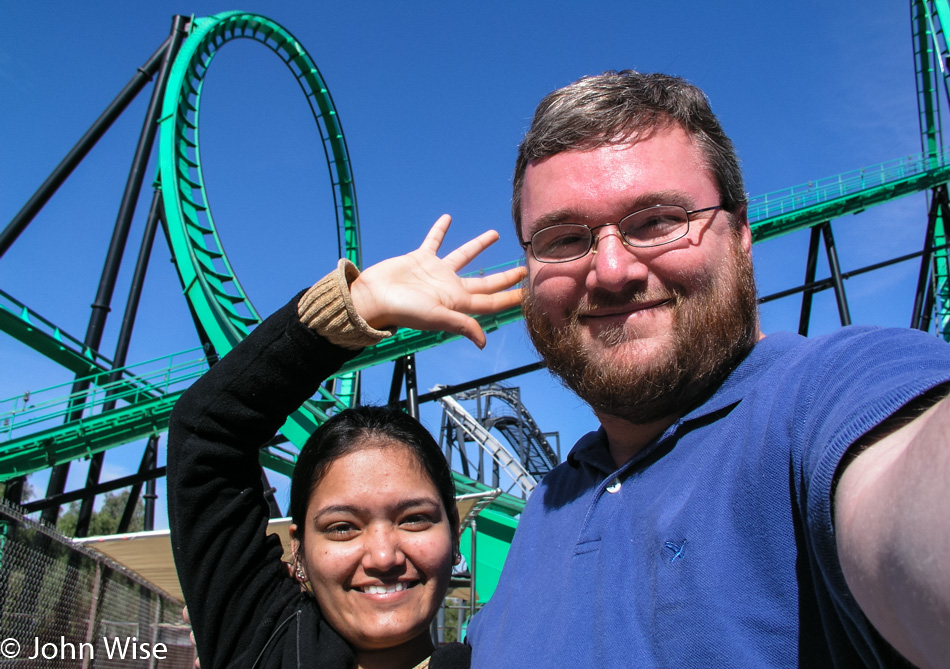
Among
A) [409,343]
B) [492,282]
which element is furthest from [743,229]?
[409,343]

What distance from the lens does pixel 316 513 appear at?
1.29m

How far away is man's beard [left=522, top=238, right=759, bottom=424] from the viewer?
870 millimetres

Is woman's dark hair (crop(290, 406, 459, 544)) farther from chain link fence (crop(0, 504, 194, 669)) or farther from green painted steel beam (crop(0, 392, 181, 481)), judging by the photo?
green painted steel beam (crop(0, 392, 181, 481))

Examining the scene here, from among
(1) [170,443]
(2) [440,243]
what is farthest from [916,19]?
(1) [170,443]

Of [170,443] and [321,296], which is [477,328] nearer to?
[321,296]

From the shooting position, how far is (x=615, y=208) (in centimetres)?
96

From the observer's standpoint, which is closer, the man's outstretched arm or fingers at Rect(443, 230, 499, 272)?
the man's outstretched arm

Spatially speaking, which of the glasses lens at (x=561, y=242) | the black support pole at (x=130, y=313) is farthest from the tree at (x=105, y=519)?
the glasses lens at (x=561, y=242)

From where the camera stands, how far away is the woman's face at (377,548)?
3.95 ft

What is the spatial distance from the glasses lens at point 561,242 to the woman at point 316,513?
310mm

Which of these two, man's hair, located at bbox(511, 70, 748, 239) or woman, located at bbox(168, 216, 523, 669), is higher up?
man's hair, located at bbox(511, 70, 748, 239)

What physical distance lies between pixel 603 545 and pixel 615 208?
47 centimetres

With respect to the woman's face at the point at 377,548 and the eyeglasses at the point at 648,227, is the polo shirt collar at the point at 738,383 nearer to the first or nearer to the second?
the eyeglasses at the point at 648,227
